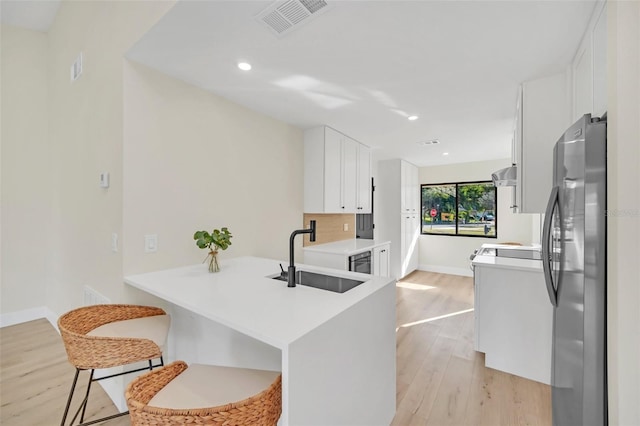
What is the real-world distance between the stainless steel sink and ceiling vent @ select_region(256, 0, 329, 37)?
4.87 feet

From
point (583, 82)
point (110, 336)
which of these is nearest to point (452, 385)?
point (583, 82)

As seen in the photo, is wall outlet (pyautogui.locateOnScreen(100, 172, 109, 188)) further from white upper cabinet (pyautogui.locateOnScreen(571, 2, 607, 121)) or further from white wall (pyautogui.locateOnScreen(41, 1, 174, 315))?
white upper cabinet (pyautogui.locateOnScreen(571, 2, 607, 121))

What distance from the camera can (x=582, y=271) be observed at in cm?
109

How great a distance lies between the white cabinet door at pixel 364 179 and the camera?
416 cm

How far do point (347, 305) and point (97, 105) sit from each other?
230cm

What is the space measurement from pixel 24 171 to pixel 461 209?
672cm

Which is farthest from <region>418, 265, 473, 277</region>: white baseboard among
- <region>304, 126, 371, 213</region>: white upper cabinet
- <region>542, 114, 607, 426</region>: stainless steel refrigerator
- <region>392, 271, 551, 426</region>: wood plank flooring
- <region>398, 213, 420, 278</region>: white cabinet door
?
<region>542, 114, 607, 426</region>: stainless steel refrigerator

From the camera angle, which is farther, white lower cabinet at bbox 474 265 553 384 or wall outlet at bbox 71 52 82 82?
wall outlet at bbox 71 52 82 82

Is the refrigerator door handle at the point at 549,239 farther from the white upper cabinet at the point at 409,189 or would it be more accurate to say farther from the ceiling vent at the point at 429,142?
the white upper cabinet at the point at 409,189

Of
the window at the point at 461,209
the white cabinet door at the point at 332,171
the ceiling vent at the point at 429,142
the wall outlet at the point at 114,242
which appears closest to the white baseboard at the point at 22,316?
the wall outlet at the point at 114,242

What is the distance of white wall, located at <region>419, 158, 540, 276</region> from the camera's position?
5.27 metres

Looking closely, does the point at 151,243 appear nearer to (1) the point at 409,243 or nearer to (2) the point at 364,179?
(2) the point at 364,179

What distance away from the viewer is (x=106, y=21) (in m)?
2.04

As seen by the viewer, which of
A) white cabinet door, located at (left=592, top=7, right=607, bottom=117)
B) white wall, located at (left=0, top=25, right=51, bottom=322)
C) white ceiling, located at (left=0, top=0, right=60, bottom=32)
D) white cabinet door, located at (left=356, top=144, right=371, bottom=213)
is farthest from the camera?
white cabinet door, located at (left=356, top=144, right=371, bottom=213)
